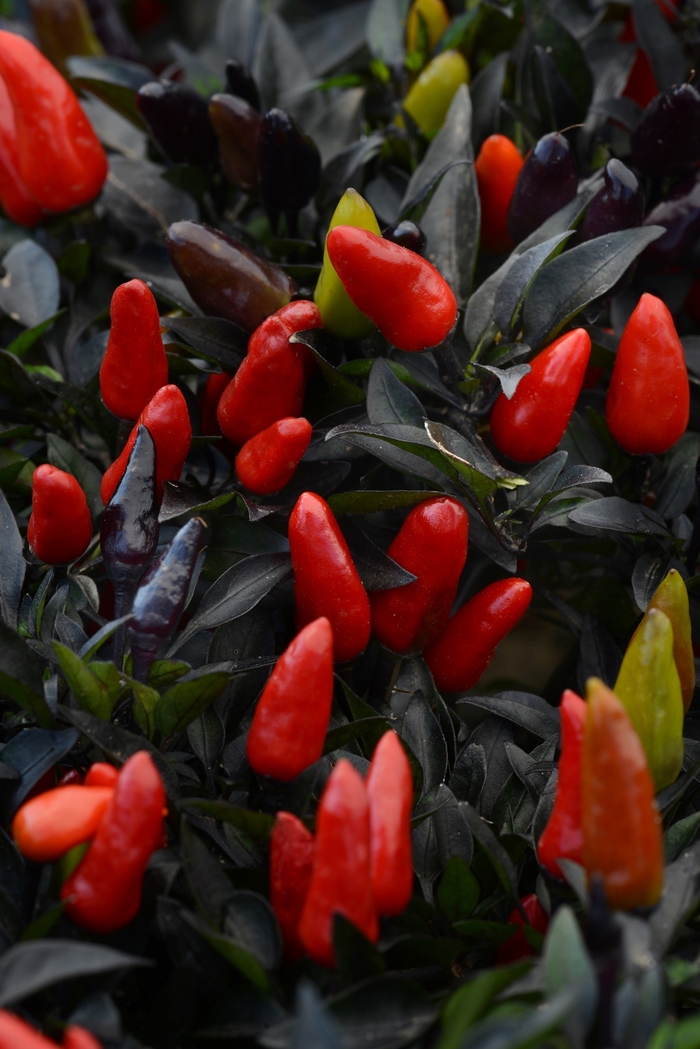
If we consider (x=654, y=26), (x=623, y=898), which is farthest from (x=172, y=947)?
(x=654, y=26)

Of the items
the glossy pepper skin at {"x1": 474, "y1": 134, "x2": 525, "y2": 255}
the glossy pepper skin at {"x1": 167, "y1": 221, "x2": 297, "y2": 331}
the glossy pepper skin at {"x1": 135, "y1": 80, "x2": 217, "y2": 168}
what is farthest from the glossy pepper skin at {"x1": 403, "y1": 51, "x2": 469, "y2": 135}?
the glossy pepper skin at {"x1": 167, "y1": 221, "x2": 297, "y2": 331}

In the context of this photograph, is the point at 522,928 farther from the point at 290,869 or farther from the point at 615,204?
the point at 615,204

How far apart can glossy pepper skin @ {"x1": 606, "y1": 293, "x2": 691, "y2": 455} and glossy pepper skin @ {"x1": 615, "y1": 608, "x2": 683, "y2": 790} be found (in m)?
0.25

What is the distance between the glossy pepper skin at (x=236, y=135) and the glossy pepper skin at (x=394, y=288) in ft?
1.05

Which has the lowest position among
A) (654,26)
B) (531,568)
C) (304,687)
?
(531,568)

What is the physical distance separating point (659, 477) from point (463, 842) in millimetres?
434

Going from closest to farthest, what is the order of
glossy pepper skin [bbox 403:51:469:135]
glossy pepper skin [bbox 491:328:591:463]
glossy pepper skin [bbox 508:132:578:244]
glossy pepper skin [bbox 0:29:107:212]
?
glossy pepper skin [bbox 491:328:591:463]
glossy pepper skin [bbox 508:132:578:244]
glossy pepper skin [bbox 0:29:107:212]
glossy pepper skin [bbox 403:51:469:135]

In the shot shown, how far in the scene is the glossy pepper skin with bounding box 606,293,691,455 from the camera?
781mm

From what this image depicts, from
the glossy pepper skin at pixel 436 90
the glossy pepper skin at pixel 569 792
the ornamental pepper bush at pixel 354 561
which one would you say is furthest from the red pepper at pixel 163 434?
the glossy pepper skin at pixel 436 90

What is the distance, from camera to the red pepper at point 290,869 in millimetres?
592

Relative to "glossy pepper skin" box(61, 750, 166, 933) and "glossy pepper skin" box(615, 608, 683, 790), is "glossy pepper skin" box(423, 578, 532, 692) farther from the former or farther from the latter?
"glossy pepper skin" box(61, 750, 166, 933)

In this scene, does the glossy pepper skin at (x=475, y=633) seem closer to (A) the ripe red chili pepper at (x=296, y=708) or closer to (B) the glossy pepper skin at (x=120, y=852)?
(A) the ripe red chili pepper at (x=296, y=708)

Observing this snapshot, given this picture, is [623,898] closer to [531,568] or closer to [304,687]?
[304,687]

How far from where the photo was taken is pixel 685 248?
0.97 metres
